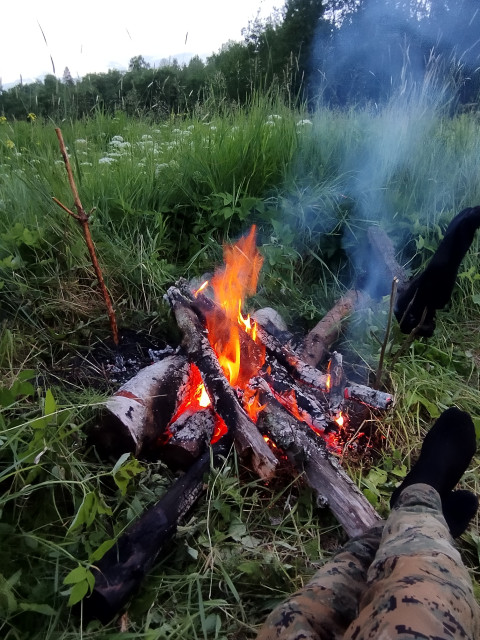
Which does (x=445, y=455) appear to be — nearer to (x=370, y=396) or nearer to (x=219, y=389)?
(x=370, y=396)

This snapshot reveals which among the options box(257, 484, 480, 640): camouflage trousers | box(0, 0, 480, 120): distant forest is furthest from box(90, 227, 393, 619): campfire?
box(0, 0, 480, 120): distant forest

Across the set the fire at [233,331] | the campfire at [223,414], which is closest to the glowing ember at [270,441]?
the campfire at [223,414]

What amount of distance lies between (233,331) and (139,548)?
3.71 feet

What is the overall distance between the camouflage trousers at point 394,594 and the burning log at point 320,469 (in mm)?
226

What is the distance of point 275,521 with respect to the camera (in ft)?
5.98

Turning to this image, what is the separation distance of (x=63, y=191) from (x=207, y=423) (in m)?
1.81

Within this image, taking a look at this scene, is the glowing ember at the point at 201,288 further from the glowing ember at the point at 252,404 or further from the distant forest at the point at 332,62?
the distant forest at the point at 332,62

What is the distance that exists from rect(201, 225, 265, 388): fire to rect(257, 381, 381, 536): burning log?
1.02 feet

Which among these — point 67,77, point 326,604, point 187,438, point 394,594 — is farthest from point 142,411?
point 67,77

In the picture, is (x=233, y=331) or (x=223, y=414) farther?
(x=233, y=331)

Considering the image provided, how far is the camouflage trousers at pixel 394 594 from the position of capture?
38.8 inches

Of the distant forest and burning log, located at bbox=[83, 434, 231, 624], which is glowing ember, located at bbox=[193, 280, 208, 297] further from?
the distant forest

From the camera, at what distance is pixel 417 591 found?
1.04m

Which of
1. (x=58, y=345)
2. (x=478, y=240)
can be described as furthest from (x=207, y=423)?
(x=478, y=240)
